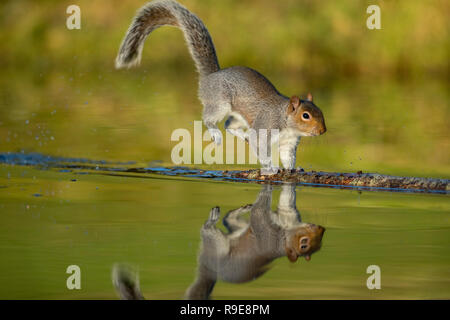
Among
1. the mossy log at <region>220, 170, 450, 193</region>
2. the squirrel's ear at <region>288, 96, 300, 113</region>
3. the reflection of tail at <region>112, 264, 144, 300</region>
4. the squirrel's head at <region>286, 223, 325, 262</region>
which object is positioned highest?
the squirrel's ear at <region>288, 96, 300, 113</region>

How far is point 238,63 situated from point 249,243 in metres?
19.1

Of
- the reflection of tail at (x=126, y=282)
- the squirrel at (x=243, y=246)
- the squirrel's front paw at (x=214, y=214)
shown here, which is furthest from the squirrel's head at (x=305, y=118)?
the reflection of tail at (x=126, y=282)

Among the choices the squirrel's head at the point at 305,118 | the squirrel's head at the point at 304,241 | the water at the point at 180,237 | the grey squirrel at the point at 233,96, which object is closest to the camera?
the water at the point at 180,237

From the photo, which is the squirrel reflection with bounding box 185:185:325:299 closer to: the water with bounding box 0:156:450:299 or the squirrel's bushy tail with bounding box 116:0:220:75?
the water with bounding box 0:156:450:299

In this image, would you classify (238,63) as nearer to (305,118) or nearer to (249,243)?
(305,118)

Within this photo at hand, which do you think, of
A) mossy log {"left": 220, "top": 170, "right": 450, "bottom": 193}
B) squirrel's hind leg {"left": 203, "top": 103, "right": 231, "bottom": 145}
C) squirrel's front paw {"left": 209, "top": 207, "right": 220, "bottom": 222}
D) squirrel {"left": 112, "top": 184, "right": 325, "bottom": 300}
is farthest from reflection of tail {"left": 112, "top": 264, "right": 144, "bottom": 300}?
squirrel's hind leg {"left": 203, "top": 103, "right": 231, "bottom": 145}

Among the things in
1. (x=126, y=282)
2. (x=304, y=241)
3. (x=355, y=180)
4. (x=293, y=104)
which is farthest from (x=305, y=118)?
(x=126, y=282)

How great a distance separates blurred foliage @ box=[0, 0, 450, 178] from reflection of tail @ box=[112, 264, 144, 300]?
8.26 m

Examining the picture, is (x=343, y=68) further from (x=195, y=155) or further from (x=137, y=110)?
(x=195, y=155)

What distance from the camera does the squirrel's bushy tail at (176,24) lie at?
9.77 metres

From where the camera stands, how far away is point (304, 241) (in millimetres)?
5359

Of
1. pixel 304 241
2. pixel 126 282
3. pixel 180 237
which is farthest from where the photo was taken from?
pixel 180 237

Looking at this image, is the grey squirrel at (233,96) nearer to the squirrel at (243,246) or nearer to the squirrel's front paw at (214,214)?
the squirrel at (243,246)

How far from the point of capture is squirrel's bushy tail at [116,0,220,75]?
9.77 metres
